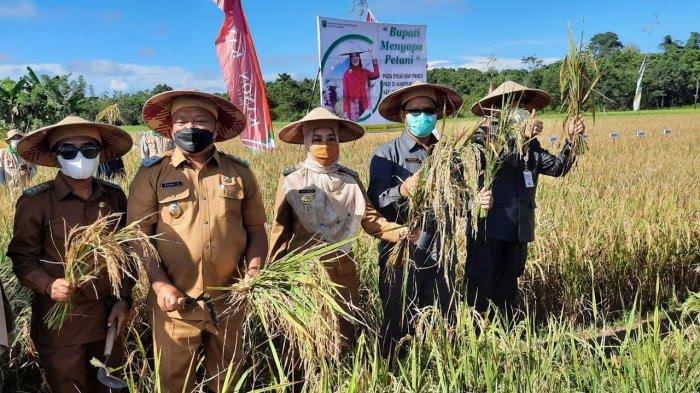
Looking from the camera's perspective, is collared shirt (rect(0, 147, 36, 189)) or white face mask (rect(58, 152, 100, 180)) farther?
collared shirt (rect(0, 147, 36, 189))

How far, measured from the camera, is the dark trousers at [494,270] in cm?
368

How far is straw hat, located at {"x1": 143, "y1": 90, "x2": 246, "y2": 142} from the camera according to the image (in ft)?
8.42

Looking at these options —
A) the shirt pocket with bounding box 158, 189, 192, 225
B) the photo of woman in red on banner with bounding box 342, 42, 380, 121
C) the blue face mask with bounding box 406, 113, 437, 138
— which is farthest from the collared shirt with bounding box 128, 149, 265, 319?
the photo of woman in red on banner with bounding box 342, 42, 380, 121

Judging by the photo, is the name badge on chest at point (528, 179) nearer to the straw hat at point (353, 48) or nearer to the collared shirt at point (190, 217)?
the collared shirt at point (190, 217)

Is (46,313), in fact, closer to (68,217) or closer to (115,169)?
(68,217)

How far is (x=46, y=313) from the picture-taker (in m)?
2.52

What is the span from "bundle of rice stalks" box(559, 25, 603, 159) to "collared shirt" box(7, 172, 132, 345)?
258 centimetres

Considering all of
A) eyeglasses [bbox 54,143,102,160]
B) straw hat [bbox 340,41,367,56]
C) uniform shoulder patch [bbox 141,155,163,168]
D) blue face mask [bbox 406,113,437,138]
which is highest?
straw hat [bbox 340,41,367,56]

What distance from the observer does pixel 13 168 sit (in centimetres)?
757

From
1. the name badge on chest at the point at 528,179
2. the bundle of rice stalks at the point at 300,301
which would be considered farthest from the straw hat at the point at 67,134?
the name badge on chest at the point at 528,179

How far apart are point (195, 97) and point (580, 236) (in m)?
3.37

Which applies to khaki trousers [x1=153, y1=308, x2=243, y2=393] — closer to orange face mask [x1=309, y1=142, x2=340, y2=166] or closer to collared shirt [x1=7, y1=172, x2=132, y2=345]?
collared shirt [x1=7, y1=172, x2=132, y2=345]

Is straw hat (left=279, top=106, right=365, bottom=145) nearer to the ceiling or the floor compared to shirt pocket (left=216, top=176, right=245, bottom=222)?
nearer to the ceiling

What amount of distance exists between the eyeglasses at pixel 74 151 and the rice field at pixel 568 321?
35.1 inches
